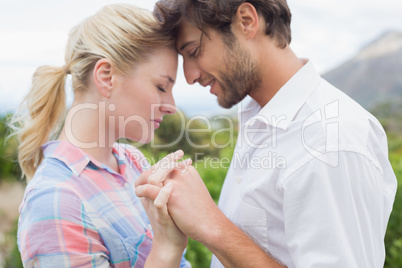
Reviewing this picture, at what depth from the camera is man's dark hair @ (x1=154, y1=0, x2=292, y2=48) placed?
6.82ft

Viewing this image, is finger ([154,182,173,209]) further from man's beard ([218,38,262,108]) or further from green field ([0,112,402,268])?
green field ([0,112,402,268])

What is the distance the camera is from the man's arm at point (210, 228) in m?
1.71

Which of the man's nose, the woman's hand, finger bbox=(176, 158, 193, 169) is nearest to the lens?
the woman's hand

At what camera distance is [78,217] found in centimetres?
172

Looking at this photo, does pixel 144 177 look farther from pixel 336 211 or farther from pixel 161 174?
pixel 336 211

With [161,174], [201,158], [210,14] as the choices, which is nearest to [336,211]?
[161,174]

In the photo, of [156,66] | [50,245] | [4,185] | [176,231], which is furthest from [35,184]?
[4,185]

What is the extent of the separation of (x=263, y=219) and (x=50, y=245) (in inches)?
34.5

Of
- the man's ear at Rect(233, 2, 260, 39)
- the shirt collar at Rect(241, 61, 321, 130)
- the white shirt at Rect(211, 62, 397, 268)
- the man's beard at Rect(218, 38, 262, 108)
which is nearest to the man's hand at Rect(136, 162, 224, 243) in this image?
the white shirt at Rect(211, 62, 397, 268)

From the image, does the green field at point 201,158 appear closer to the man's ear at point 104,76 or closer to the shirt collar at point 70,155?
the shirt collar at point 70,155

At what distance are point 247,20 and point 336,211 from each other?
1.07 meters

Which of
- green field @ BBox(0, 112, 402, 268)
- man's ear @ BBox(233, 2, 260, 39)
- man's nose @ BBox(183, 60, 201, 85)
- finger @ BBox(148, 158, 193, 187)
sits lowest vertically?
green field @ BBox(0, 112, 402, 268)

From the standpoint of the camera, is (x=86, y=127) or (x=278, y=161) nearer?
(x=278, y=161)

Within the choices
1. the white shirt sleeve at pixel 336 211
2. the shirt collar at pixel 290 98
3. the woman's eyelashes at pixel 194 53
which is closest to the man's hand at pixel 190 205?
the white shirt sleeve at pixel 336 211
